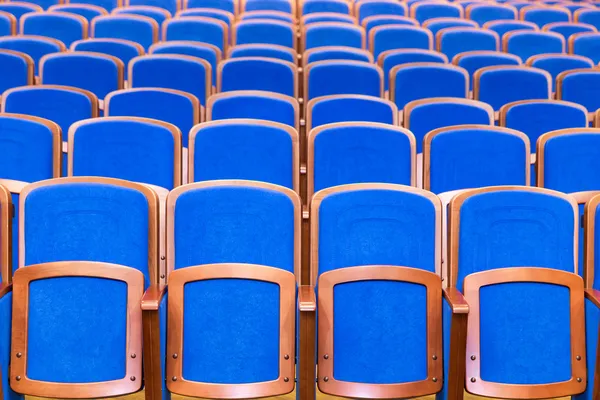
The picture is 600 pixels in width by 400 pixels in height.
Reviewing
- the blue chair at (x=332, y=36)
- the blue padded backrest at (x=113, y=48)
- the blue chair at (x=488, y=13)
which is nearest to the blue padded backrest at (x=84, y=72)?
the blue padded backrest at (x=113, y=48)

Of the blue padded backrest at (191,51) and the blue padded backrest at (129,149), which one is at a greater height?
the blue padded backrest at (191,51)

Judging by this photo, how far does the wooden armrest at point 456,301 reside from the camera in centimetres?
45

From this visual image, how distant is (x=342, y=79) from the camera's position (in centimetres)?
92

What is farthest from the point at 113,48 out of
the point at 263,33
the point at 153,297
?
the point at 153,297

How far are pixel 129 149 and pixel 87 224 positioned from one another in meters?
0.17

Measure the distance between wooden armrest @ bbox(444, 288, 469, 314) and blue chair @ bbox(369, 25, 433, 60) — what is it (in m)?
0.74

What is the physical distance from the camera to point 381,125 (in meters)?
0.68

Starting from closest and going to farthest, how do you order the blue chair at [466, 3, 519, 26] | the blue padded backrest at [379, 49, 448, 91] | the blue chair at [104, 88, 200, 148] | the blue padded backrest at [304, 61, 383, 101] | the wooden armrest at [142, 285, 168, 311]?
the wooden armrest at [142, 285, 168, 311] → the blue chair at [104, 88, 200, 148] → the blue padded backrest at [304, 61, 383, 101] → the blue padded backrest at [379, 49, 448, 91] → the blue chair at [466, 3, 519, 26]

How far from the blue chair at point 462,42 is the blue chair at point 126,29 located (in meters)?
0.43

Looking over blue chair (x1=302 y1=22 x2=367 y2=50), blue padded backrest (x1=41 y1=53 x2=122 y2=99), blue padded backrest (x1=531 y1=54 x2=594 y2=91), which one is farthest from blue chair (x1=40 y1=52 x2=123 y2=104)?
blue padded backrest (x1=531 y1=54 x2=594 y2=91)

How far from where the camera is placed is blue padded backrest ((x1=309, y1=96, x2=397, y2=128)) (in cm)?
79

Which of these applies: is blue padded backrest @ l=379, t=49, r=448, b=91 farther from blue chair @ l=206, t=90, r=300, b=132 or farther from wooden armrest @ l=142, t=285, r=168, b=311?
wooden armrest @ l=142, t=285, r=168, b=311

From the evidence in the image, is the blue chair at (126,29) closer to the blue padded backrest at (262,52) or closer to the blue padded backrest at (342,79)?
the blue padded backrest at (262,52)

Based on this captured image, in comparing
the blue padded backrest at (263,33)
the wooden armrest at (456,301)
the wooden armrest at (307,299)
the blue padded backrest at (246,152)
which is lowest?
the wooden armrest at (456,301)
